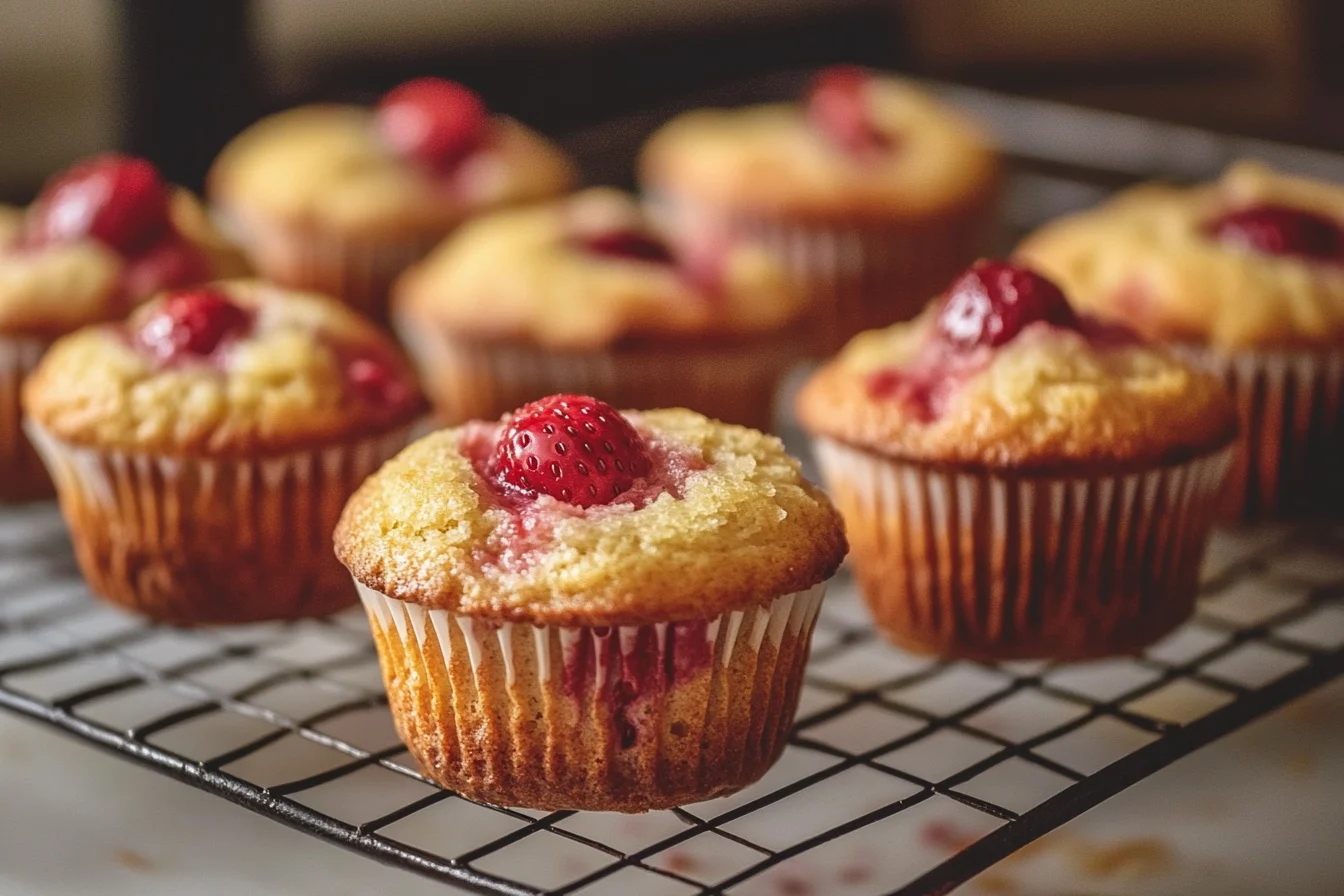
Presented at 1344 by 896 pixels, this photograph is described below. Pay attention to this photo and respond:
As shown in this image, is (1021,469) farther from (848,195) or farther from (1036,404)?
(848,195)

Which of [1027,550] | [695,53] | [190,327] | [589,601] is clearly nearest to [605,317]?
[190,327]

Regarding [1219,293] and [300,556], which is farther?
[1219,293]

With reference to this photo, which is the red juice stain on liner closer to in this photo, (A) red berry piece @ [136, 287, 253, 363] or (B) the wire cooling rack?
(B) the wire cooling rack

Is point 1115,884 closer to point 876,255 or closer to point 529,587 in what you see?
point 529,587

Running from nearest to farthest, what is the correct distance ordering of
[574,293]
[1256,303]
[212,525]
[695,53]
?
[212,525] → [1256,303] → [574,293] → [695,53]

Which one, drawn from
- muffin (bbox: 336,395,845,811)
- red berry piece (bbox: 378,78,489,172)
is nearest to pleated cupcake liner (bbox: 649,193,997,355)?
red berry piece (bbox: 378,78,489,172)

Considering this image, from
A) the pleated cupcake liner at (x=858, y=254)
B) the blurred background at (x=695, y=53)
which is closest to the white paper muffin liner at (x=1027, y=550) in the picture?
the pleated cupcake liner at (x=858, y=254)

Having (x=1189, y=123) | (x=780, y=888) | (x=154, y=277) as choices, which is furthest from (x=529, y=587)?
(x=1189, y=123)
